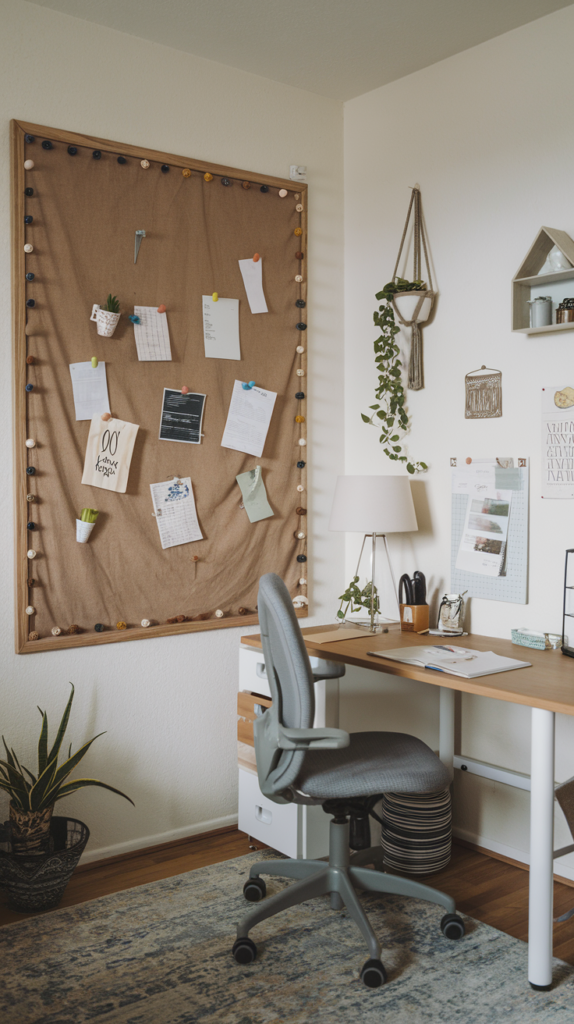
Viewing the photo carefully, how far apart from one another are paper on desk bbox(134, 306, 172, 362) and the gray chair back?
1090 millimetres

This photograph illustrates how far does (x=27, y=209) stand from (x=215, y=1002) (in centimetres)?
233

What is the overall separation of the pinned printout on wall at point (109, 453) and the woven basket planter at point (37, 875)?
1149 millimetres

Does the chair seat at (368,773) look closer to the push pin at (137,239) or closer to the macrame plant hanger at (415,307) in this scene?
the macrame plant hanger at (415,307)

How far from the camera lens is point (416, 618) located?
2.91 m

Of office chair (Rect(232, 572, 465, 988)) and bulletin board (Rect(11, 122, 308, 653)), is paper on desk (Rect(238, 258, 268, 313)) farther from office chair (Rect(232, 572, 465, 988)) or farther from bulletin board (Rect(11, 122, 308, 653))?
office chair (Rect(232, 572, 465, 988))

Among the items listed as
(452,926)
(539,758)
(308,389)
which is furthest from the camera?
(308,389)

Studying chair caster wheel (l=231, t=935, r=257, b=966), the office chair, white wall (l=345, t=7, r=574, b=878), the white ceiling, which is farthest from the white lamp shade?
the white ceiling

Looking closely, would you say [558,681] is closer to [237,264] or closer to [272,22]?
[237,264]

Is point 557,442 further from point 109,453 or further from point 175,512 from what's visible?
point 109,453

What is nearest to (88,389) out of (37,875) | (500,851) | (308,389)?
(308,389)

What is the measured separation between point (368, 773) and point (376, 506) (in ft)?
3.33

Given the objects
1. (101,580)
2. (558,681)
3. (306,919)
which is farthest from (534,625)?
(101,580)

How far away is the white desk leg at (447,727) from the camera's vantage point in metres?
2.84

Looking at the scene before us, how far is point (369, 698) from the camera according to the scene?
2992 mm
